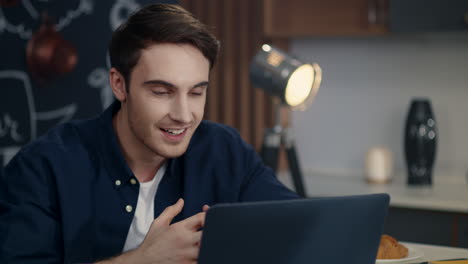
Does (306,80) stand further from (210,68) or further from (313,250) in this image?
(313,250)

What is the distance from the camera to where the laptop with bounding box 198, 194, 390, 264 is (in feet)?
3.62

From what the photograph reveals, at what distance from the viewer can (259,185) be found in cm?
195

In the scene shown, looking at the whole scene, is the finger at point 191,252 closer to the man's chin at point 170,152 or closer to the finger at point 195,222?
the finger at point 195,222

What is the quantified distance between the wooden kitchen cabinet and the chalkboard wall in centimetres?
72

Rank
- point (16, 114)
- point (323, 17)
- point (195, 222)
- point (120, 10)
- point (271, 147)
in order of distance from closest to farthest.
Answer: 1. point (195, 222)
2. point (16, 114)
3. point (271, 147)
4. point (120, 10)
5. point (323, 17)

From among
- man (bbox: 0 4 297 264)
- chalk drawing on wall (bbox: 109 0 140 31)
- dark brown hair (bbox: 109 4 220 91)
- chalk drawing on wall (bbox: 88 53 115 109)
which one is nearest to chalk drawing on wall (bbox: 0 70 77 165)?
chalk drawing on wall (bbox: 88 53 115 109)

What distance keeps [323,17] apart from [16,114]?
163 cm

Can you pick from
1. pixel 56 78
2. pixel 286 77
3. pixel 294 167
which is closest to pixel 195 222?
pixel 286 77

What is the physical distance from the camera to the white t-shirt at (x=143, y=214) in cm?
174

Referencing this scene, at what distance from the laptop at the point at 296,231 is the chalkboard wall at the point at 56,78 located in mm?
2010

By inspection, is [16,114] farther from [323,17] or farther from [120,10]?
[323,17]

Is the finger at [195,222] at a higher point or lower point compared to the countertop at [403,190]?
higher

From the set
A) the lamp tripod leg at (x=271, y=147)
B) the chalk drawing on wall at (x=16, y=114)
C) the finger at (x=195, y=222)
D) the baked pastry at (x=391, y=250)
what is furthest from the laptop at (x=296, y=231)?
the chalk drawing on wall at (x=16, y=114)

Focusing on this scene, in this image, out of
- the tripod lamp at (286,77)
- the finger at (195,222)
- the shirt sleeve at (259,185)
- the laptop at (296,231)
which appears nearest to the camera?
the laptop at (296,231)
